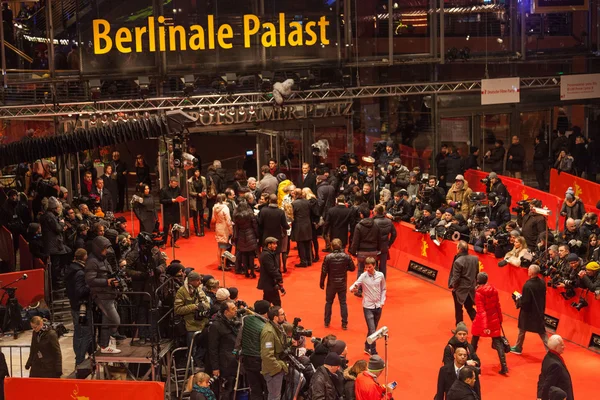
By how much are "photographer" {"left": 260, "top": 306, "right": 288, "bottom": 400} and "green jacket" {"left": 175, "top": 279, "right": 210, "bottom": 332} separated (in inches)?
45.0

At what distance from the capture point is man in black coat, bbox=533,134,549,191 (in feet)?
86.8

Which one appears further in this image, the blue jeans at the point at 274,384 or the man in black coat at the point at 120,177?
the man in black coat at the point at 120,177

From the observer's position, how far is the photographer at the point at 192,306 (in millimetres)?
13539

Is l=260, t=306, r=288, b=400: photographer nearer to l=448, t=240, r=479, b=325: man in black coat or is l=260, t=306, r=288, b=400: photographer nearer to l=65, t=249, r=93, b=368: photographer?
l=65, t=249, r=93, b=368: photographer

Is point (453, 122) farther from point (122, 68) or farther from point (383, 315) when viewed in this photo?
point (383, 315)

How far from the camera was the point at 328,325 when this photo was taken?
668 inches

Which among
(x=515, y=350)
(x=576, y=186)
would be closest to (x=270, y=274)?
(x=515, y=350)

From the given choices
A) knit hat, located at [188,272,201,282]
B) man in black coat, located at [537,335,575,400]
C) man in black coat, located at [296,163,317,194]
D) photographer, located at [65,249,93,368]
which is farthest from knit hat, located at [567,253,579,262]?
man in black coat, located at [296,163,317,194]

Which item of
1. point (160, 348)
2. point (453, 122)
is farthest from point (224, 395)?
point (453, 122)

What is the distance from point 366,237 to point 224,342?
5104 mm

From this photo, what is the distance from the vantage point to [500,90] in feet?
84.2

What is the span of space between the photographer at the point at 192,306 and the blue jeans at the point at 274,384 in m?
1.24

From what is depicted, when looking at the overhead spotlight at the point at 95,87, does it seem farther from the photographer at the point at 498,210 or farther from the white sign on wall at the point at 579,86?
the white sign on wall at the point at 579,86

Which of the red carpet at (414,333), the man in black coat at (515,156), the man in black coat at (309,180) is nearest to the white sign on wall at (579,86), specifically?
the man in black coat at (515,156)
